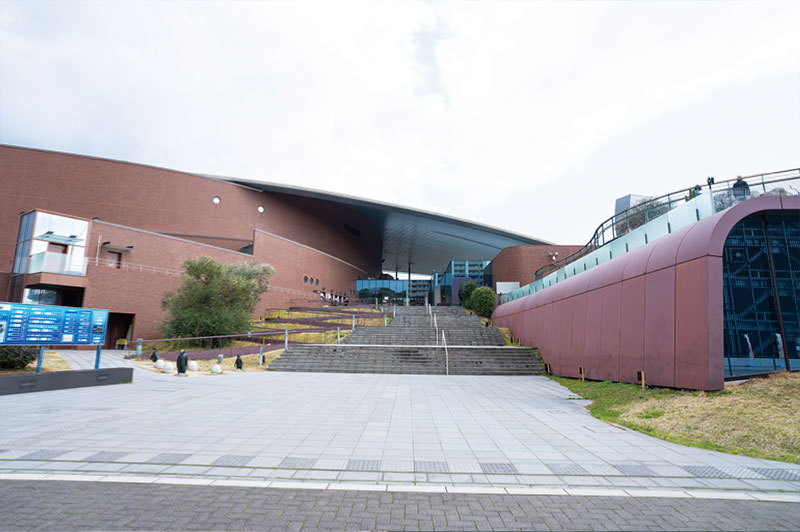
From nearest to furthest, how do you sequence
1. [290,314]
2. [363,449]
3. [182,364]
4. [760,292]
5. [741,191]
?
[363,449] → [741,191] → [760,292] → [182,364] → [290,314]

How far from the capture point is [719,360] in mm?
7598

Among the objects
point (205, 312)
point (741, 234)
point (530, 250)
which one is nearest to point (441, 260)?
point (530, 250)

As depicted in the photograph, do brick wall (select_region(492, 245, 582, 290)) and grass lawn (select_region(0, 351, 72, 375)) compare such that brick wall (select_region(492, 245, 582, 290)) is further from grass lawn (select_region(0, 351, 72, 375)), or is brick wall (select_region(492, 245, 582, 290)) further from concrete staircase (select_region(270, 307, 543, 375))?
grass lawn (select_region(0, 351, 72, 375))

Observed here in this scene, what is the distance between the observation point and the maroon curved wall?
Result: 308 inches

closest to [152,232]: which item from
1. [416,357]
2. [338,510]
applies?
[416,357]

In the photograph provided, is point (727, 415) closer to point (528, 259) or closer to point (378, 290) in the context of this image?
point (528, 259)

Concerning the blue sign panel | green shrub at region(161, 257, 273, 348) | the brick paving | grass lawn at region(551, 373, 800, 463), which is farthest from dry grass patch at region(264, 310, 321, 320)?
the brick paving

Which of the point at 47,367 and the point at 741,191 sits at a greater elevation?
the point at 741,191

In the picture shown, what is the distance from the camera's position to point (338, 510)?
3428 millimetres

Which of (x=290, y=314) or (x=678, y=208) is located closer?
(x=678, y=208)

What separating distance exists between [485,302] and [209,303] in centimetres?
1682

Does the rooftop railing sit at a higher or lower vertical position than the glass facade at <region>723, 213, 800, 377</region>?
higher

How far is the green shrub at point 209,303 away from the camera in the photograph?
797 inches

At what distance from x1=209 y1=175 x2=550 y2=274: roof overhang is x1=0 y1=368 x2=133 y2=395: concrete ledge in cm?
2881
